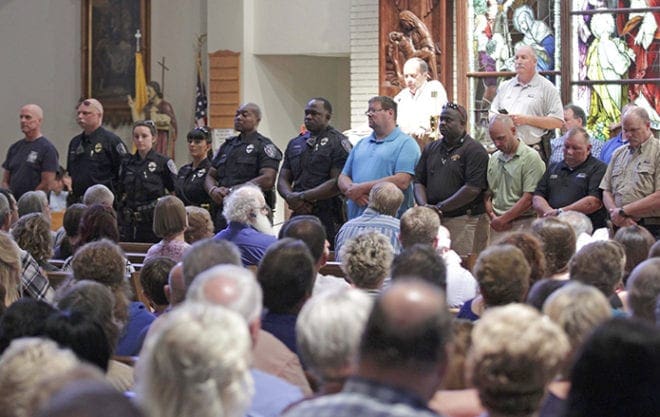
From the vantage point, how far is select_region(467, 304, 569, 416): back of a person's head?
8.19 ft

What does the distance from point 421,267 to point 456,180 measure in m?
3.77

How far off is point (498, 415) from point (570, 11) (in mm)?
9308

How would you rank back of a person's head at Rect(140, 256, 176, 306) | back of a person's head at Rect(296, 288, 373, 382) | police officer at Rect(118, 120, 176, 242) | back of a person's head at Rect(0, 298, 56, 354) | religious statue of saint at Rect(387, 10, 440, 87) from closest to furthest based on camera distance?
back of a person's head at Rect(296, 288, 373, 382)
back of a person's head at Rect(0, 298, 56, 354)
back of a person's head at Rect(140, 256, 176, 306)
police officer at Rect(118, 120, 176, 242)
religious statue of saint at Rect(387, 10, 440, 87)

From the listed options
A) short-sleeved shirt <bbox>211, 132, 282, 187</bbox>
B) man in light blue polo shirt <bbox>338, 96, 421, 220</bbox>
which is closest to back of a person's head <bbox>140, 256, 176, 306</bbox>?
man in light blue polo shirt <bbox>338, 96, 421, 220</bbox>

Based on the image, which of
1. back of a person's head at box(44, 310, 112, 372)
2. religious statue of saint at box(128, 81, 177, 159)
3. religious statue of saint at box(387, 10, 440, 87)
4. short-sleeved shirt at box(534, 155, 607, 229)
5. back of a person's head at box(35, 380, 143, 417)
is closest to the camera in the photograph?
back of a person's head at box(35, 380, 143, 417)

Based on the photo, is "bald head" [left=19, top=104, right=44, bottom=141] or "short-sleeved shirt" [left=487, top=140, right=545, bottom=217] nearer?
"short-sleeved shirt" [left=487, top=140, right=545, bottom=217]

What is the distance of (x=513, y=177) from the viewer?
26.8 feet

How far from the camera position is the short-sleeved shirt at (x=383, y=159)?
8397mm

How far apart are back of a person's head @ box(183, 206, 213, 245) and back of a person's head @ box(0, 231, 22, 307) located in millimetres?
2083

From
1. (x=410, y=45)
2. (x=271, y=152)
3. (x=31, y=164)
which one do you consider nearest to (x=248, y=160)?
(x=271, y=152)

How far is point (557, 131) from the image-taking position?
35.0 feet

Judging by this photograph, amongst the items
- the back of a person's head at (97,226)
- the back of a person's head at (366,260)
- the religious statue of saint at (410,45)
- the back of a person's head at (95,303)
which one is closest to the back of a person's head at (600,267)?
the back of a person's head at (366,260)

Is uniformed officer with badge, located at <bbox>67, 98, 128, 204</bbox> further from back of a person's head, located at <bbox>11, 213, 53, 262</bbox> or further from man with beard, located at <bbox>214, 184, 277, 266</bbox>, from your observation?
back of a person's head, located at <bbox>11, 213, 53, 262</bbox>

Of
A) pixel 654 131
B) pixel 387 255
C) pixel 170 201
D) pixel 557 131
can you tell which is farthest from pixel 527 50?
pixel 387 255
